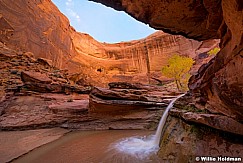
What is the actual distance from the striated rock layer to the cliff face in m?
13.0

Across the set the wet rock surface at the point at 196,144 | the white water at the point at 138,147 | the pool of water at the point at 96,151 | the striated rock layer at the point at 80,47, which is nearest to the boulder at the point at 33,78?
the striated rock layer at the point at 80,47

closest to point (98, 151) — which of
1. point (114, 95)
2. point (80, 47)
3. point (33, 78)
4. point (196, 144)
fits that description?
point (196, 144)

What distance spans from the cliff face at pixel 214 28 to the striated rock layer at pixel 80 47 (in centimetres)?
1295

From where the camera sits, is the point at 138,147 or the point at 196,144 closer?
the point at 196,144

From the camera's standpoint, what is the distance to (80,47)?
2519cm

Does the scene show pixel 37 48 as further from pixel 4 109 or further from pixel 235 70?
pixel 235 70

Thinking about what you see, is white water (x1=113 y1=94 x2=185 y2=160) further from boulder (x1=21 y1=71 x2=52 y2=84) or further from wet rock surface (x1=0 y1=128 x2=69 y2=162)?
boulder (x1=21 y1=71 x2=52 y2=84)

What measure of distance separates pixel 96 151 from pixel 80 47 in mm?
22387

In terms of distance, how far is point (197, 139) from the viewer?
373 centimetres

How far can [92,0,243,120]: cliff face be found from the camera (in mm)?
2588

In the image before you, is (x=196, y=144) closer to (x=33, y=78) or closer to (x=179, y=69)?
(x=33, y=78)

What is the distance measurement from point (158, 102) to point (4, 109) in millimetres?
9062

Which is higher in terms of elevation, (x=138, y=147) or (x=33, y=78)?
(x=33, y=78)

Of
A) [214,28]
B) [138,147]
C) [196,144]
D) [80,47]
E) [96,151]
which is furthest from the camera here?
[80,47]
